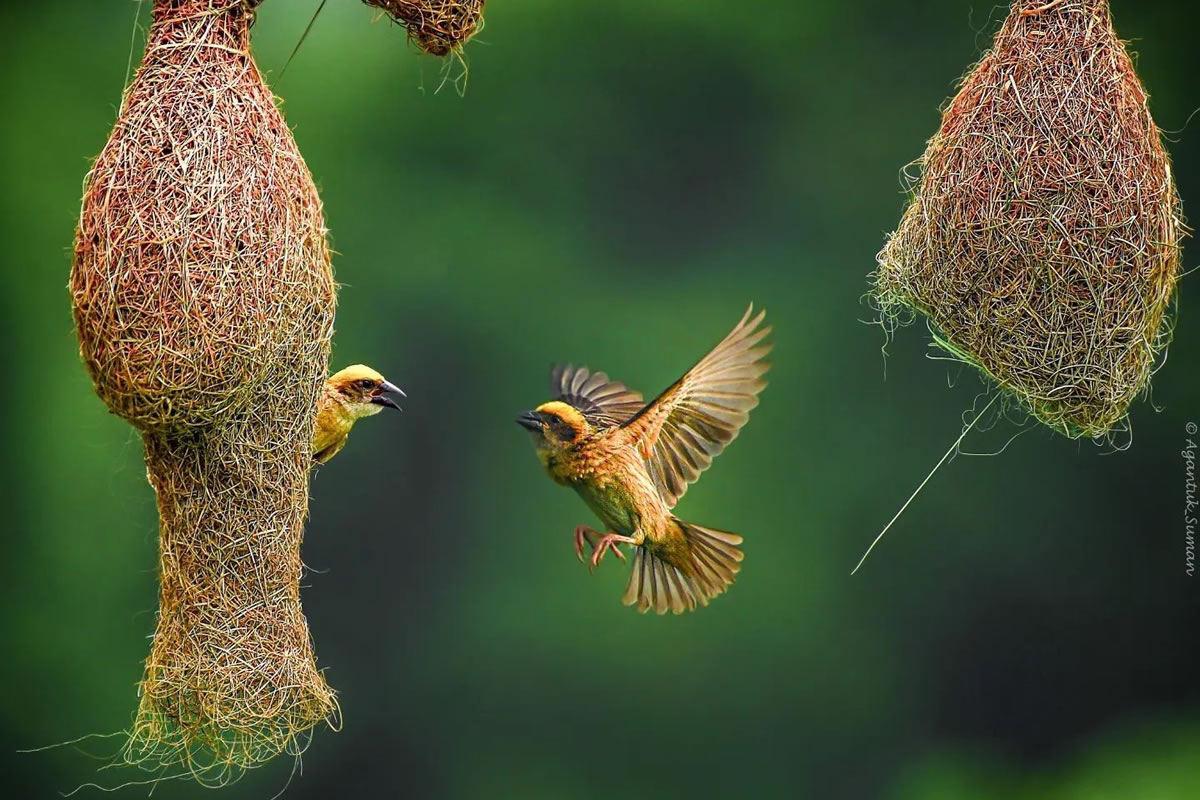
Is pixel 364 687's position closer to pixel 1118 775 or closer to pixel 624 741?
pixel 624 741

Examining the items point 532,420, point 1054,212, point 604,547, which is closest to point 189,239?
point 532,420

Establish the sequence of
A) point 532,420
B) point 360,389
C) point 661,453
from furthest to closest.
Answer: point 661,453, point 532,420, point 360,389

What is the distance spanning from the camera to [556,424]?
3.55m

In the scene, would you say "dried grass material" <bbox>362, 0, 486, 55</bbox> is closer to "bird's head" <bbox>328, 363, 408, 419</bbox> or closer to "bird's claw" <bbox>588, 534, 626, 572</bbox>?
"bird's head" <bbox>328, 363, 408, 419</bbox>

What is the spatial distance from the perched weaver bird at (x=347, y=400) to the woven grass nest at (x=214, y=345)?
33cm

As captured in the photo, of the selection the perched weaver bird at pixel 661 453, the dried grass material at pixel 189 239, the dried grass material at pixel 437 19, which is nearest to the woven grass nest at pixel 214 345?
the dried grass material at pixel 189 239

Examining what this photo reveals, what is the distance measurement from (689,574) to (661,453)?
35 cm

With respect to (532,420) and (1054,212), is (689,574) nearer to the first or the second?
(532,420)

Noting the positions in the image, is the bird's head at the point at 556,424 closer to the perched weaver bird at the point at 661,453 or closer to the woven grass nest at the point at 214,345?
the perched weaver bird at the point at 661,453

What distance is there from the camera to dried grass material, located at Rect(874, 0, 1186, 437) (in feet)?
9.93

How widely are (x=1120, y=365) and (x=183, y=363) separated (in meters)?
1.99

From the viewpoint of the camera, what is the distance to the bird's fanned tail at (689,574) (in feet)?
12.2

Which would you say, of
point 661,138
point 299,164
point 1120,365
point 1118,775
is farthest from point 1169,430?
point 299,164

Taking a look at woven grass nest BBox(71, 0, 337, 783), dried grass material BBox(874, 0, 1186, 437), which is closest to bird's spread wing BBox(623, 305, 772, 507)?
dried grass material BBox(874, 0, 1186, 437)
